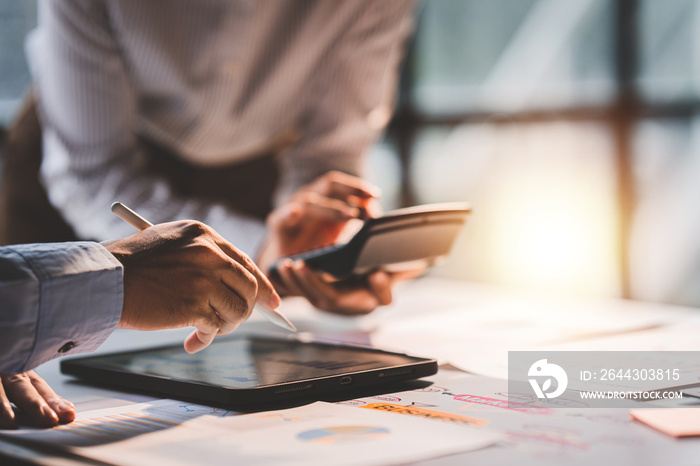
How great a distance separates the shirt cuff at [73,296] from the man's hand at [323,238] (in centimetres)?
49

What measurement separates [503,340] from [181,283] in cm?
48

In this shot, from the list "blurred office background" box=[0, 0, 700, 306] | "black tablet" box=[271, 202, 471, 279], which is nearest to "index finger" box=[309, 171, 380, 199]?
"black tablet" box=[271, 202, 471, 279]

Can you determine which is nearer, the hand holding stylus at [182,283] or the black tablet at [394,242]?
the hand holding stylus at [182,283]

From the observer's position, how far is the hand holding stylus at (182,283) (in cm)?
64

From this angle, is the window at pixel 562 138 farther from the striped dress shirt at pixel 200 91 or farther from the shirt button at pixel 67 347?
the shirt button at pixel 67 347

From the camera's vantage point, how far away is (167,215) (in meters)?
1.40

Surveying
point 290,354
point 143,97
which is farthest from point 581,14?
point 290,354

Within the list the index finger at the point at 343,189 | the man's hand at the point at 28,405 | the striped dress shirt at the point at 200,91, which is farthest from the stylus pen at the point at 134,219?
the striped dress shirt at the point at 200,91

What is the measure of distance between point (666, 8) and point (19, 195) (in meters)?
2.64

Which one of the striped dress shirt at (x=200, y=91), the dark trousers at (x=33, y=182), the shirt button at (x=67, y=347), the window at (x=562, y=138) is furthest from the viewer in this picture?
the window at (x=562, y=138)

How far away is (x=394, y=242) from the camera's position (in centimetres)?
105

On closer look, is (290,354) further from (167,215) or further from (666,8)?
(666,8)

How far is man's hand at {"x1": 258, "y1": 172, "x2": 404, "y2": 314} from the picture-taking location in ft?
3.72

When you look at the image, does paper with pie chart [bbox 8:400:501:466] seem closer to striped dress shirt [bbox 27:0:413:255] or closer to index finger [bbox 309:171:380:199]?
index finger [bbox 309:171:380:199]
